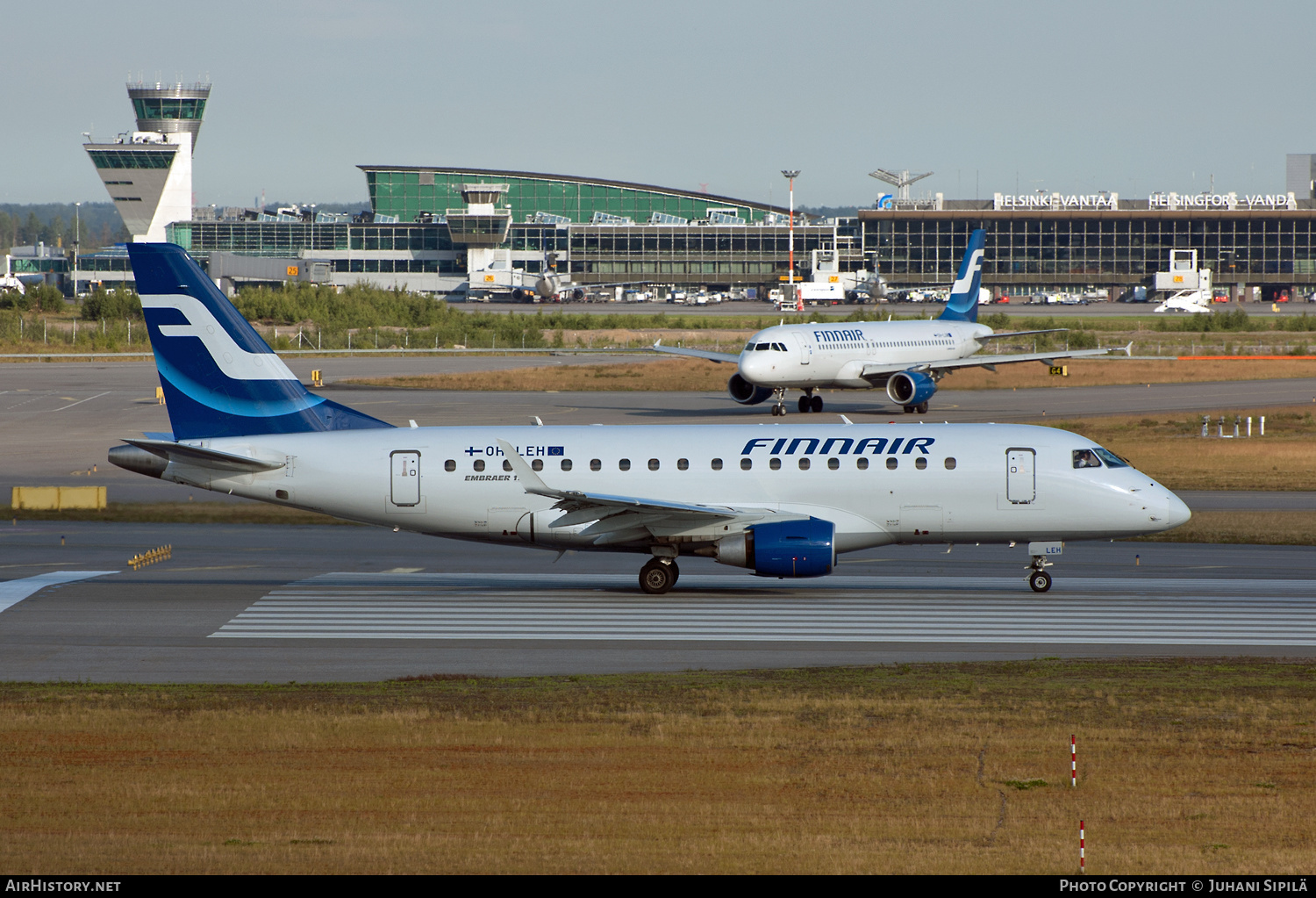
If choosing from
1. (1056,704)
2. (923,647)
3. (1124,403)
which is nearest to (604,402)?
(1124,403)

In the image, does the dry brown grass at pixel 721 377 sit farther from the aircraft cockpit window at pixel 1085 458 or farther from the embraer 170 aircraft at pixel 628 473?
the aircraft cockpit window at pixel 1085 458

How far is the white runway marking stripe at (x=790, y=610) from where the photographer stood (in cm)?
2592

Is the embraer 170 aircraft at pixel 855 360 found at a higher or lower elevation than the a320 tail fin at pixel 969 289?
lower

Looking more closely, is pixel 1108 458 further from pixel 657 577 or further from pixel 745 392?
pixel 745 392

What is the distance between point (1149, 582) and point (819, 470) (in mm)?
8945

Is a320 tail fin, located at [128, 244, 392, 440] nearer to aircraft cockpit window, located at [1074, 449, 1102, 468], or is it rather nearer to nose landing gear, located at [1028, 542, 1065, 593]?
nose landing gear, located at [1028, 542, 1065, 593]

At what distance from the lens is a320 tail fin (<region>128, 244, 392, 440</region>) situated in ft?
101

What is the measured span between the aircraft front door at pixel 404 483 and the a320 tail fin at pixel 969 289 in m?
53.1

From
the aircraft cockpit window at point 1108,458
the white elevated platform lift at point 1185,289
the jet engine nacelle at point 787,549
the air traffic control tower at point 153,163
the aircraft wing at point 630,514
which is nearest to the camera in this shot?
the jet engine nacelle at point 787,549

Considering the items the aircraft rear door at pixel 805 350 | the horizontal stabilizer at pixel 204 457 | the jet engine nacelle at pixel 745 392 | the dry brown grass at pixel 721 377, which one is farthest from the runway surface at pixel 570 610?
the dry brown grass at pixel 721 377

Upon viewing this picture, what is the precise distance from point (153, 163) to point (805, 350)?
153 m

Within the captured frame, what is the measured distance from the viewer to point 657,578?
30750 millimetres

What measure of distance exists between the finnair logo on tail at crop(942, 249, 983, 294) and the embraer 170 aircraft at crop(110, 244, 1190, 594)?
5115cm

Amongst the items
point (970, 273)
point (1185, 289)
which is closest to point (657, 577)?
point (970, 273)
